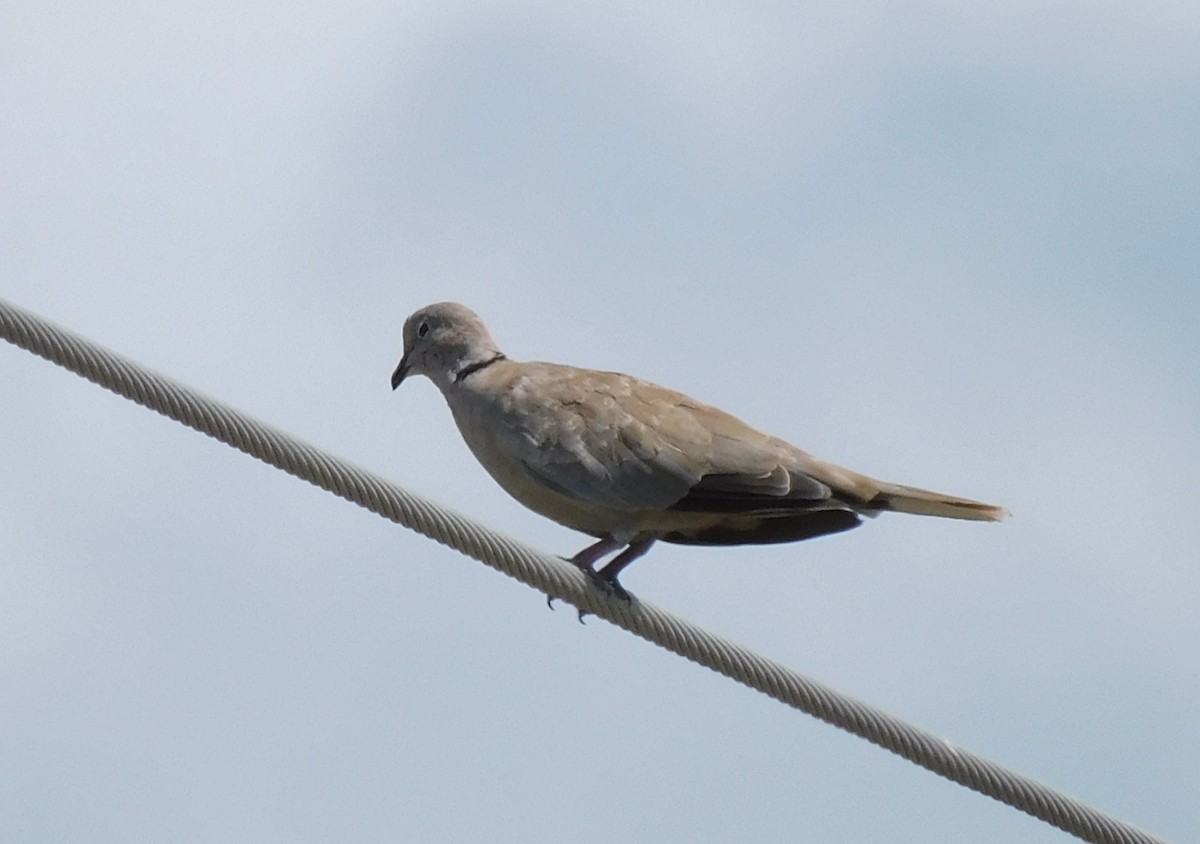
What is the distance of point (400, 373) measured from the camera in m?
8.20

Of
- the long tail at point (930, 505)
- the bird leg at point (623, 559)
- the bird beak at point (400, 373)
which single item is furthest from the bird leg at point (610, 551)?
the bird beak at point (400, 373)

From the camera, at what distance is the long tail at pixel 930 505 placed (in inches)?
251

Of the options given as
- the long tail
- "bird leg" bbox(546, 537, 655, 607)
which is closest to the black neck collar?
"bird leg" bbox(546, 537, 655, 607)

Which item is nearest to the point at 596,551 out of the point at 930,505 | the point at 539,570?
the point at 930,505

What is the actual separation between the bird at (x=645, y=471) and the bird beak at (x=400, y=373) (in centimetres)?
76

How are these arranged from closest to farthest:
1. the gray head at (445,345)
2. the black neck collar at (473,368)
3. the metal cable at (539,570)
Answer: the metal cable at (539,570), the black neck collar at (473,368), the gray head at (445,345)

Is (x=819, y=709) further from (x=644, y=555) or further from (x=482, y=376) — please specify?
(x=482, y=376)

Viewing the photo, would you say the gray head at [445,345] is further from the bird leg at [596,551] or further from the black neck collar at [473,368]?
the bird leg at [596,551]

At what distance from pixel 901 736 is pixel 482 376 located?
297 cm

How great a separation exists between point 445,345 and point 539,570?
2.89 metres

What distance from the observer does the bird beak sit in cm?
816

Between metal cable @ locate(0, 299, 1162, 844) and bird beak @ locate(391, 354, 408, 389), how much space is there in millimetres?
2907

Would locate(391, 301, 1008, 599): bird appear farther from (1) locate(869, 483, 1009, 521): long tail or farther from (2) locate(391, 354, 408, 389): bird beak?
(2) locate(391, 354, 408, 389): bird beak

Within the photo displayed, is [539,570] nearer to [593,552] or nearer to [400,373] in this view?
[593,552]
